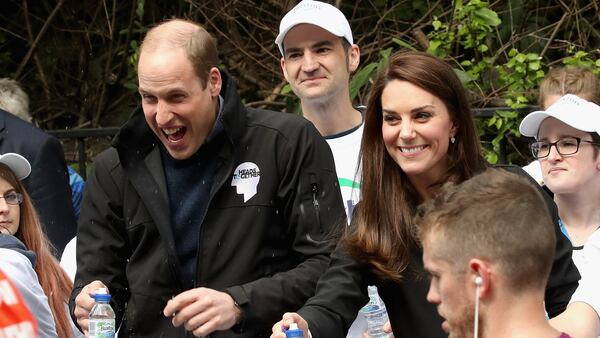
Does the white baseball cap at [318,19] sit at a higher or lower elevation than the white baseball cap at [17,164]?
higher

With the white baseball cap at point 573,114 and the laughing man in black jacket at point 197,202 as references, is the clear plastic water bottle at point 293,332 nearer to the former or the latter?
the laughing man in black jacket at point 197,202

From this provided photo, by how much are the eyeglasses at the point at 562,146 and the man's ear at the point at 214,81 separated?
1.61 m

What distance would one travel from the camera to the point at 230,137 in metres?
4.70

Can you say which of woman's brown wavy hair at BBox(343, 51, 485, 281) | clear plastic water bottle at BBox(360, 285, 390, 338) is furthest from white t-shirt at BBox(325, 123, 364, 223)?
woman's brown wavy hair at BBox(343, 51, 485, 281)

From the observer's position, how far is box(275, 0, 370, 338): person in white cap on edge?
5875mm

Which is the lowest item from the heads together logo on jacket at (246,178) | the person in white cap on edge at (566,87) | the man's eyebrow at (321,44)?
the heads together logo on jacket at (246,178)

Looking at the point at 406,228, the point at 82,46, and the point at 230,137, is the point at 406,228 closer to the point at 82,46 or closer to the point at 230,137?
the point at 230,137

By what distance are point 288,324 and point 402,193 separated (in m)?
0.75

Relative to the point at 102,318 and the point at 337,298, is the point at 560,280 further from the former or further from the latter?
the point at 102,318

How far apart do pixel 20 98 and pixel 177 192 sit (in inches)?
109

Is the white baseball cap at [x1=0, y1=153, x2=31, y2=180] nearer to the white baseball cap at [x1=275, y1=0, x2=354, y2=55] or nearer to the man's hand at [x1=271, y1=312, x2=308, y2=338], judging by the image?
the white baseball cap at [x1=275, y1=0, x2=354, y2=55]

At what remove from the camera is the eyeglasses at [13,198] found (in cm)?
580

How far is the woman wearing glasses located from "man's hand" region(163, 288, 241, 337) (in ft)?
4.50

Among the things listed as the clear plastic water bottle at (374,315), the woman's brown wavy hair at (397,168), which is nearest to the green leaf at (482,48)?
the clear plastic water bottle at (374,315)
